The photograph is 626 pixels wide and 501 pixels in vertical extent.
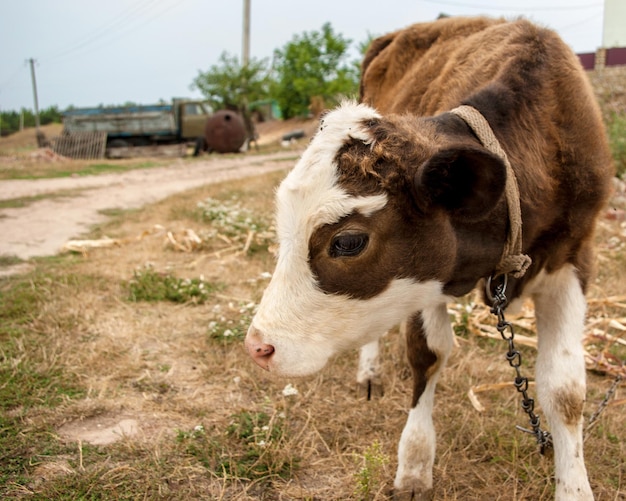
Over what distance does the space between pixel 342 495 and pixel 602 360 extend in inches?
84.0

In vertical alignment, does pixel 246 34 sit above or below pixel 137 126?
above

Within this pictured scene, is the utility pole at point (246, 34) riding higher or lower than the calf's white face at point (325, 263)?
higher

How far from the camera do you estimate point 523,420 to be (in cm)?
335

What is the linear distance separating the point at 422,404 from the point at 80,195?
9637 mm

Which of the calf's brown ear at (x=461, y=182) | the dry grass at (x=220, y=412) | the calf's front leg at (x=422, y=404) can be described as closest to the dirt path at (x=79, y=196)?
the dry grass at (x=220, y=412)

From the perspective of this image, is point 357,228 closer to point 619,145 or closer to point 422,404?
point 422,404

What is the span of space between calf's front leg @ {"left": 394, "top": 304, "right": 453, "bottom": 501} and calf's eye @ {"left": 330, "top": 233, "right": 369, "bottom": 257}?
0.81m

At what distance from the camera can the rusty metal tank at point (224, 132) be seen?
24094mm

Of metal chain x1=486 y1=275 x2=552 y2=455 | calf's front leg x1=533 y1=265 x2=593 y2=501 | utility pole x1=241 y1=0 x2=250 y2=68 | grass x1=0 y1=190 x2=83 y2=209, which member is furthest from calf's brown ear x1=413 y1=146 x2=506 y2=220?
utility pole x1=241 y1=0 x2=250 y2=68

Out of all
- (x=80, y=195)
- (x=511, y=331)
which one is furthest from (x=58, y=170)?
(x=511, y=331)

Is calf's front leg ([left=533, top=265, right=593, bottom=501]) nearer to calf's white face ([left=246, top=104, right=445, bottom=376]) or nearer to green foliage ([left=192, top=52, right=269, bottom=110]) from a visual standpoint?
calf's white face ([left=246, top=104, right=445, bottom=376])

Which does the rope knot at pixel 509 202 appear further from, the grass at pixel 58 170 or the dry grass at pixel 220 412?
the grass at pixel 58 170

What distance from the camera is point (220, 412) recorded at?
334 cm

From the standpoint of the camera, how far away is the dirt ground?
23.9ft
